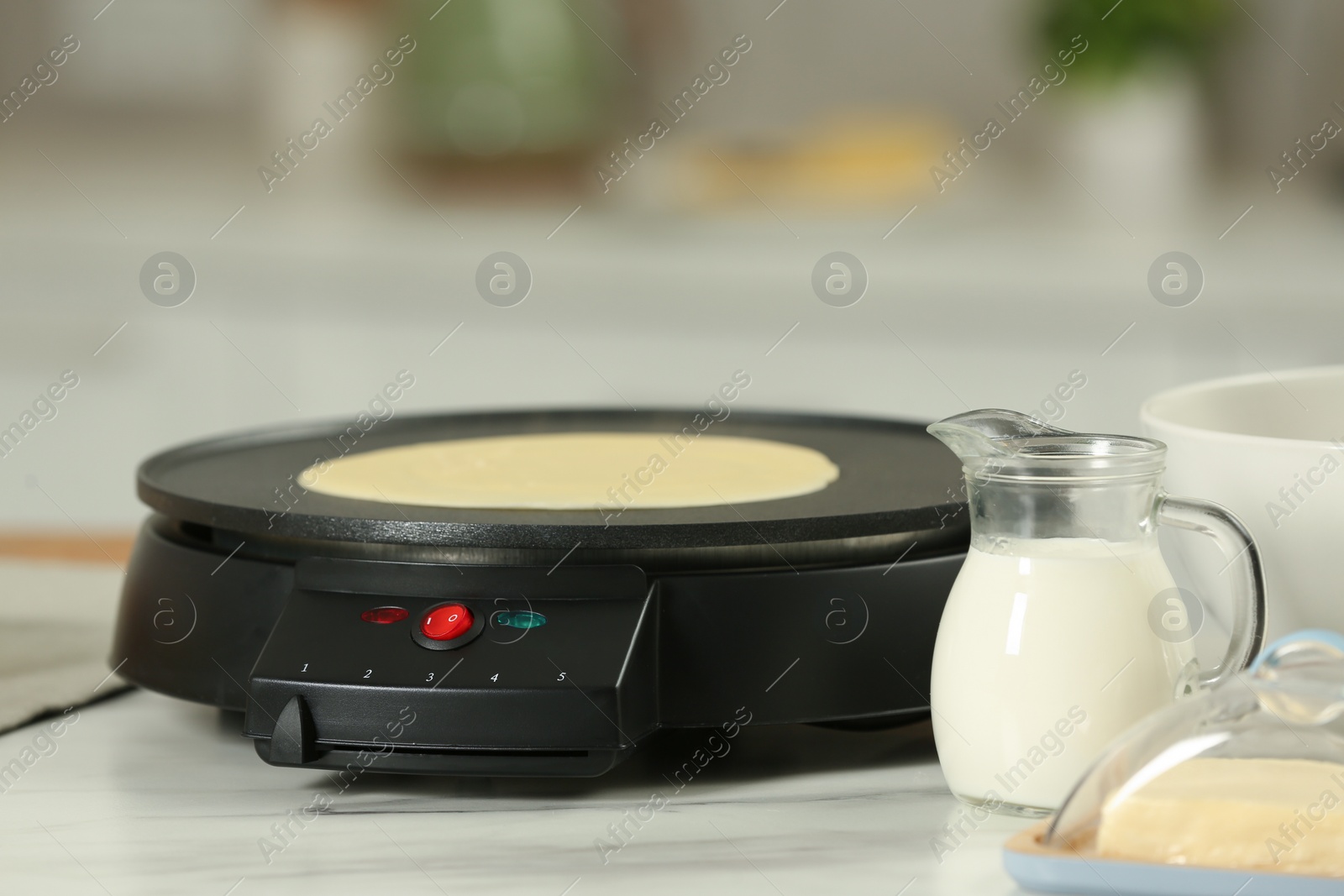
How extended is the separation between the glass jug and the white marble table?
0.14 ft

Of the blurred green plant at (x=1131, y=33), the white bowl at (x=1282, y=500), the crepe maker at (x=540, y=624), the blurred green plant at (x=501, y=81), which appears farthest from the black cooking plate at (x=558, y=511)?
the blurred green plant at (x=501, y=81)

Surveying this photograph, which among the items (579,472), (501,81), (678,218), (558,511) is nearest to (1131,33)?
(678,218)

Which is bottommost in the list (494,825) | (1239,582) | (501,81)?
(494,825)

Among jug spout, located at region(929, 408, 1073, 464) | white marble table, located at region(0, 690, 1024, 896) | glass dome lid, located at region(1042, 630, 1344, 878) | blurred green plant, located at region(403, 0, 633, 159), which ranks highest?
blurred green plant, located at region(403, 0, 633, 159)

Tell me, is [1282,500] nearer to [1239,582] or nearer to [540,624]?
[1239,582]

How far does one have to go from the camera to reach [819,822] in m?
0.68

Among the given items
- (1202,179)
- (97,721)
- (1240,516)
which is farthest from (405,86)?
(1240,516)

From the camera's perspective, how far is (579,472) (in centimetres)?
93

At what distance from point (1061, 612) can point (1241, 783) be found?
0.12 meters

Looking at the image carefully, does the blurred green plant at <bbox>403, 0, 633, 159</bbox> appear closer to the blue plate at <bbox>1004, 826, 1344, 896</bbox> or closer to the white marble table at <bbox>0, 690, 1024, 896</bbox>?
the white marble table at <bbox>0, 690, 1024, 896</bbox>

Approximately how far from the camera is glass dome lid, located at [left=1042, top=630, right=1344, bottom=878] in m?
0.54

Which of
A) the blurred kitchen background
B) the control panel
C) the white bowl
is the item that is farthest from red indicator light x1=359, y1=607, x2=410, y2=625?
the blurred kitchen background

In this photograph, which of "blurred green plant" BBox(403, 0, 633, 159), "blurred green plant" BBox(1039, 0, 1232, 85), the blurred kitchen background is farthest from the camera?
"blurred green plant" BBox(403, 0, 633, 159)

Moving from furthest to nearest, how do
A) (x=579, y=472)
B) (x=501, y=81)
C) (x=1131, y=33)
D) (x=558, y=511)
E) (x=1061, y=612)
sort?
(x=501, y=81) → (x=1131, y=33) → (x=579, y=472) → (x=558, y=511) → (x=1061, y=612)
